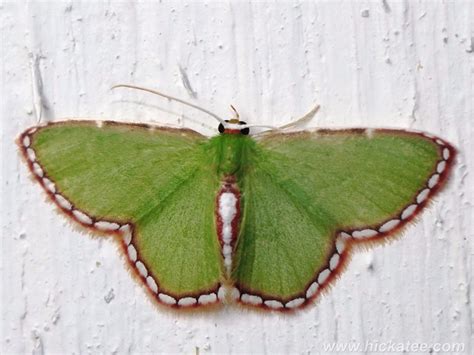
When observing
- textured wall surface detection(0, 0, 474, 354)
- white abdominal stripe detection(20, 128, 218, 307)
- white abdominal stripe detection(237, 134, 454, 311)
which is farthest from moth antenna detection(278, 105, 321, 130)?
white abdominal stripe detection(20, 128, 218, 307)

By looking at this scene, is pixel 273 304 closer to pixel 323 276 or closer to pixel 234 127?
pixel 323 276

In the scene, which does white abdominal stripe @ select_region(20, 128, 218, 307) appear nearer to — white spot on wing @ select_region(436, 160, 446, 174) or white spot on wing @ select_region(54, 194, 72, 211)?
white spot on wing @ select_region(54, 194, 72, 211)

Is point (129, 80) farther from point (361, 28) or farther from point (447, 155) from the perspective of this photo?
point (447, 155)

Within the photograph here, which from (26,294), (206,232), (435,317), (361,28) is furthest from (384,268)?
(26,294)

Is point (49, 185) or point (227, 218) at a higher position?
point (49, 185)

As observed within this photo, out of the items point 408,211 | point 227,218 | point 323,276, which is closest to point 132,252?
point 227,218

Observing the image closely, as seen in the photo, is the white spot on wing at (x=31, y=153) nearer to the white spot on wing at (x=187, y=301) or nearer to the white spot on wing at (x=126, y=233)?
the white spot on wing at (x=126, y=233)
